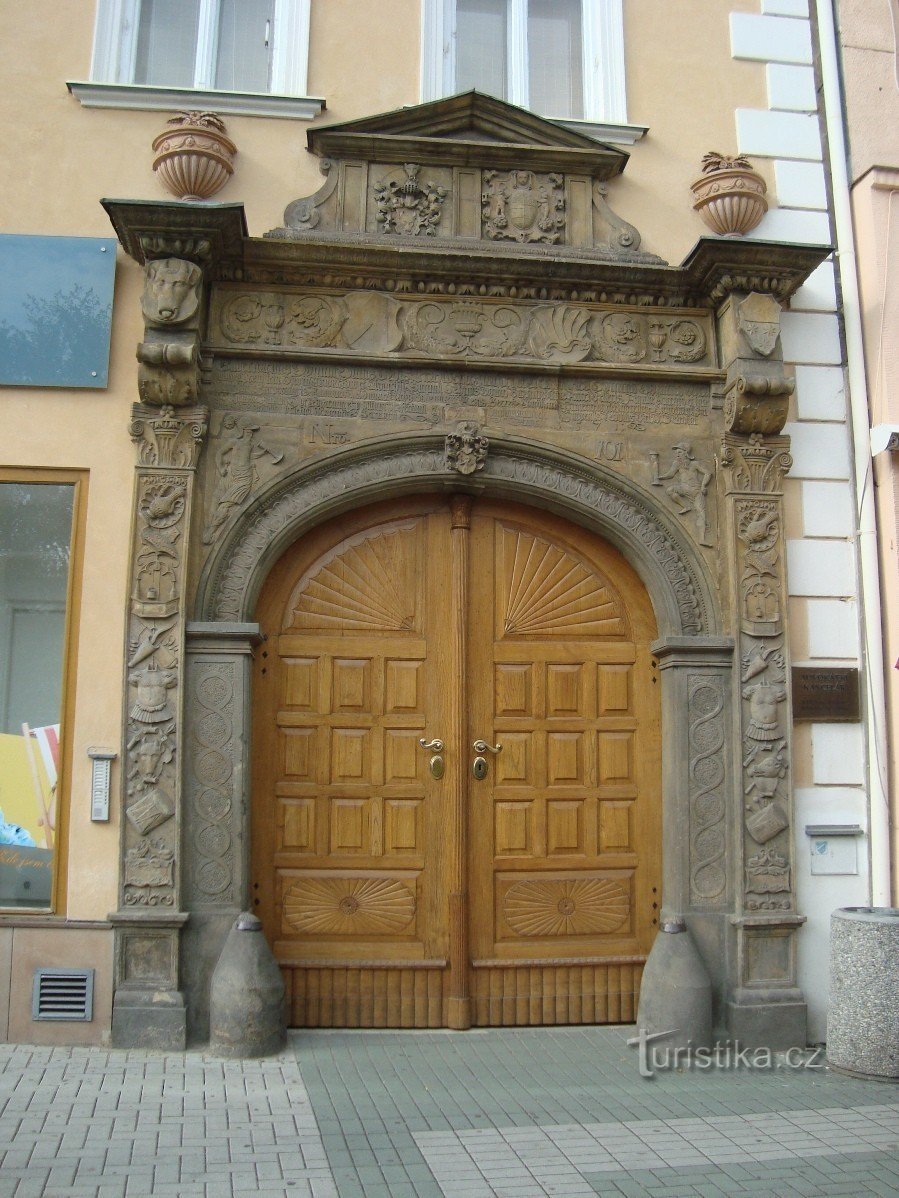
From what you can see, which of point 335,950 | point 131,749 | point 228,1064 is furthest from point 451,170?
point 228,1064

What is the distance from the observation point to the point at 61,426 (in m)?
5.93

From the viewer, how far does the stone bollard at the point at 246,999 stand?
17.5 feet

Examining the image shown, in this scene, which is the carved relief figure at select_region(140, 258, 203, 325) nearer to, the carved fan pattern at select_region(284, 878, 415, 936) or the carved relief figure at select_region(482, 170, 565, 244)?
the carved relief figure at select_region(482, 170, 565, 244)

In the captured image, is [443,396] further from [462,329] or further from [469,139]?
A: [469,139]

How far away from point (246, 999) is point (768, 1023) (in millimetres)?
2683

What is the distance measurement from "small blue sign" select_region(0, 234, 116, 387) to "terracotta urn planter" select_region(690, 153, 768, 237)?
337 cm

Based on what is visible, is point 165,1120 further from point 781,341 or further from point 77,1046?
point 781,341

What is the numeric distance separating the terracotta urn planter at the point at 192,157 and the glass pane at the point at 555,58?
6.69 feet

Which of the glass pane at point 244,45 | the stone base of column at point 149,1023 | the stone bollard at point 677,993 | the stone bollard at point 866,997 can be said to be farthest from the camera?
the glass pane at point 244,45

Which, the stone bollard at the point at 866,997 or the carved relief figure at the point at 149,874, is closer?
the stone bollard at the point at 866,997

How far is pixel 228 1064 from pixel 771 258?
16.5 ft

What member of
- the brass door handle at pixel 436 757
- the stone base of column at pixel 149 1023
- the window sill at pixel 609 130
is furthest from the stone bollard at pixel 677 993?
the window sill at pixel 609 130

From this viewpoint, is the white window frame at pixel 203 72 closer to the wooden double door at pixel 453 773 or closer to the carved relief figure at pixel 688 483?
the wooden double door at pixel 453 773

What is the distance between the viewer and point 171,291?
579 cm
